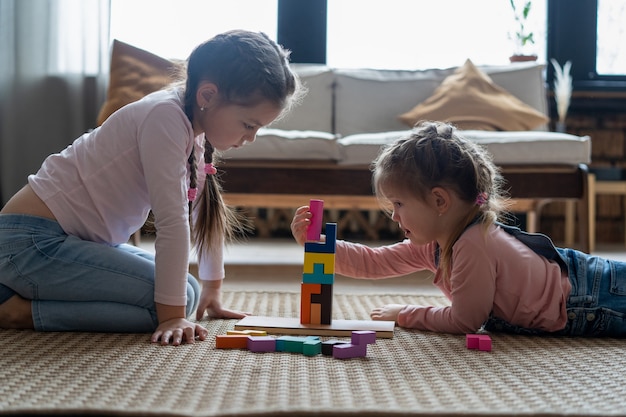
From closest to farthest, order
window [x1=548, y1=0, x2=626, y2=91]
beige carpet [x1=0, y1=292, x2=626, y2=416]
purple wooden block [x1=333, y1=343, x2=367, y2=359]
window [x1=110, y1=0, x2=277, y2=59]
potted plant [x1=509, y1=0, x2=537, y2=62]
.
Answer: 1. beige carpet [x1=0, y1=292, x2=626, y2=416]
2. purple wooden block [x1=333, y1=343, x2=367, y2=359]
3. potted plant [x1=509, y1=0, x2=537, y2=62]
4. window [x1=110, y1=0, x2=277, y2=59]
5. window [x1=548, y1=0, x2=626, y2=91]

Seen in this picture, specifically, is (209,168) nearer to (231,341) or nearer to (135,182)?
(135,182)

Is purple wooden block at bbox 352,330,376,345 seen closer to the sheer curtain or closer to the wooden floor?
the wooden floor

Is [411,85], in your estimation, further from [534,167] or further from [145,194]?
[145,194]

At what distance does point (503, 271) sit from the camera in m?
1.43

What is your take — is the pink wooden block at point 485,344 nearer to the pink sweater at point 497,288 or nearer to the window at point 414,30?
the pink sweater at point 497,288

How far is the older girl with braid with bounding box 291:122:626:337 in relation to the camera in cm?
142

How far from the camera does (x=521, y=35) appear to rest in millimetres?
3963

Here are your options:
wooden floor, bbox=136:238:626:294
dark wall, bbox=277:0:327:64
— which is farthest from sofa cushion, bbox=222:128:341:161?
dark wall, bbox=277:0:327:64

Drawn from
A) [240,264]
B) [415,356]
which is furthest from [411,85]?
[415,356]

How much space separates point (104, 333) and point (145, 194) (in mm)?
270

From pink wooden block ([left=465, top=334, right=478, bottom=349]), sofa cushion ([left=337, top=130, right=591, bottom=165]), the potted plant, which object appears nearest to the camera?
pink wooden block ([left=465, top=334, right=478, bottom=349])

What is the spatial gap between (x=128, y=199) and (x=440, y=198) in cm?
58

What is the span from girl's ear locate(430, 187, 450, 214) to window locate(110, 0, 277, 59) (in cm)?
278

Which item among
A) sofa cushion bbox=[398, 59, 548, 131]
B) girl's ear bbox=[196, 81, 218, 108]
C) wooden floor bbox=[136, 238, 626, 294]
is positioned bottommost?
wooden floor bbox=[136, 238, 626, 294]
